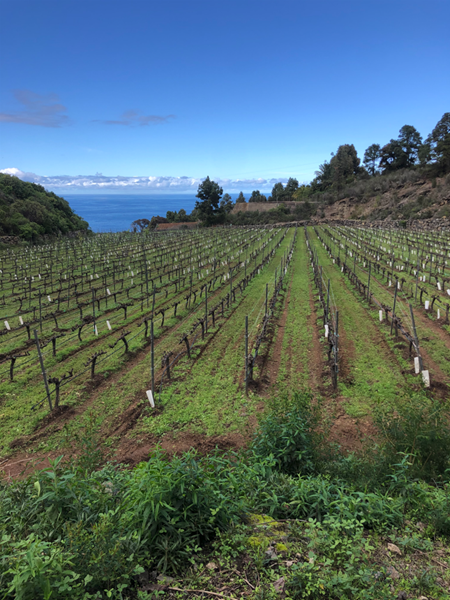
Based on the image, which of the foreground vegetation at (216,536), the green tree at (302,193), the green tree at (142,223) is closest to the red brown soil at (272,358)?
the foreground vegetation at (216,536)

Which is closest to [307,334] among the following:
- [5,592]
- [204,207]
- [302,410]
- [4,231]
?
[302,410]

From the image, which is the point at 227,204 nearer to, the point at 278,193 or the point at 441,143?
the point at 278,193

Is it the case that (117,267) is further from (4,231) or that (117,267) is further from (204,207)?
(204,207)

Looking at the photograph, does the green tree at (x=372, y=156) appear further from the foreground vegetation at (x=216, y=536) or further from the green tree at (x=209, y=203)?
the foreground vegetation at (x=216, y=536)

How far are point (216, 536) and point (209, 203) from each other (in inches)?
2944

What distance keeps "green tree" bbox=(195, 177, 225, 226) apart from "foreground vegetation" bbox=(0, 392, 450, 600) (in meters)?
73.1

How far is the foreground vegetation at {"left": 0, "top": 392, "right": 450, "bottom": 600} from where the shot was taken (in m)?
2.54

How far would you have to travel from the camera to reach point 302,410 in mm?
5449

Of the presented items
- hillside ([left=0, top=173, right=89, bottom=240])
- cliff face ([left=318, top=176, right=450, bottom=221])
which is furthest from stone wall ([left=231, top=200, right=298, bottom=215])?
hillside ([left=0, top=173, right=89, bottom=240])

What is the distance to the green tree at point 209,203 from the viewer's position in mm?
72812

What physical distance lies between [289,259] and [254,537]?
28.1 meters

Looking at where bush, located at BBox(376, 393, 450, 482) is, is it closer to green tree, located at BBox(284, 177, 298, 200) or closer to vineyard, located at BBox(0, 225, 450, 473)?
vineyard, located at BBox(0, 225, 450, 473)

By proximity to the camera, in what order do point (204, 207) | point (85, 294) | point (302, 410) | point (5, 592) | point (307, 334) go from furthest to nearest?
point (204, 207) < point (85, 294) < point (307, 334) < point (302, 410) < point (5, 592)

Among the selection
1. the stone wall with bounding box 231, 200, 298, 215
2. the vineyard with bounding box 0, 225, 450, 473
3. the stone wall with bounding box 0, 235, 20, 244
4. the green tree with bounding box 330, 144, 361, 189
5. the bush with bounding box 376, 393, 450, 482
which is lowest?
the vineyard with bounding box 0, 225, 450, 473
